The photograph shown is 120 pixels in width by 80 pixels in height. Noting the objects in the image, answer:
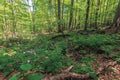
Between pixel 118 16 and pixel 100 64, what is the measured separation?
4913mm

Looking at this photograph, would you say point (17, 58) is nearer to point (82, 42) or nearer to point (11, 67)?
point (11, 67)

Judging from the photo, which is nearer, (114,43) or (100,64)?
(100,64)

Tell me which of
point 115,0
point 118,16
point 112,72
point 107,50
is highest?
point 115,0

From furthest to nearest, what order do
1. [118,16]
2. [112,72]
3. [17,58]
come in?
[118,16]
[17,58]
[112,72]

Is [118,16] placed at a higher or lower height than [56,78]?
higher

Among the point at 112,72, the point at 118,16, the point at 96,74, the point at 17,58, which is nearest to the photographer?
the point at 96,74

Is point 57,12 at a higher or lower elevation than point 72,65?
higher

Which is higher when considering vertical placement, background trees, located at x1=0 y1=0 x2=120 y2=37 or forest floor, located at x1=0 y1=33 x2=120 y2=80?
background trees, located at x1=0 y1=0 x2=120 y2=37

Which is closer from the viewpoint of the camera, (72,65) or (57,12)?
(72,65)

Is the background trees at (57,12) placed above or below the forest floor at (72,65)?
above

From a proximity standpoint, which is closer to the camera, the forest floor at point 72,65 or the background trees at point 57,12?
the forest floor at point 72,65

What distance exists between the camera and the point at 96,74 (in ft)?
12.3

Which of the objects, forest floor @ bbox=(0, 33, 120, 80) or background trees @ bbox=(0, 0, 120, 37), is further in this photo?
background trees @ bbox=(0, 0, 120, 37)

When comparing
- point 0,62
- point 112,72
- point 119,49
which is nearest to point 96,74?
point 112,72
